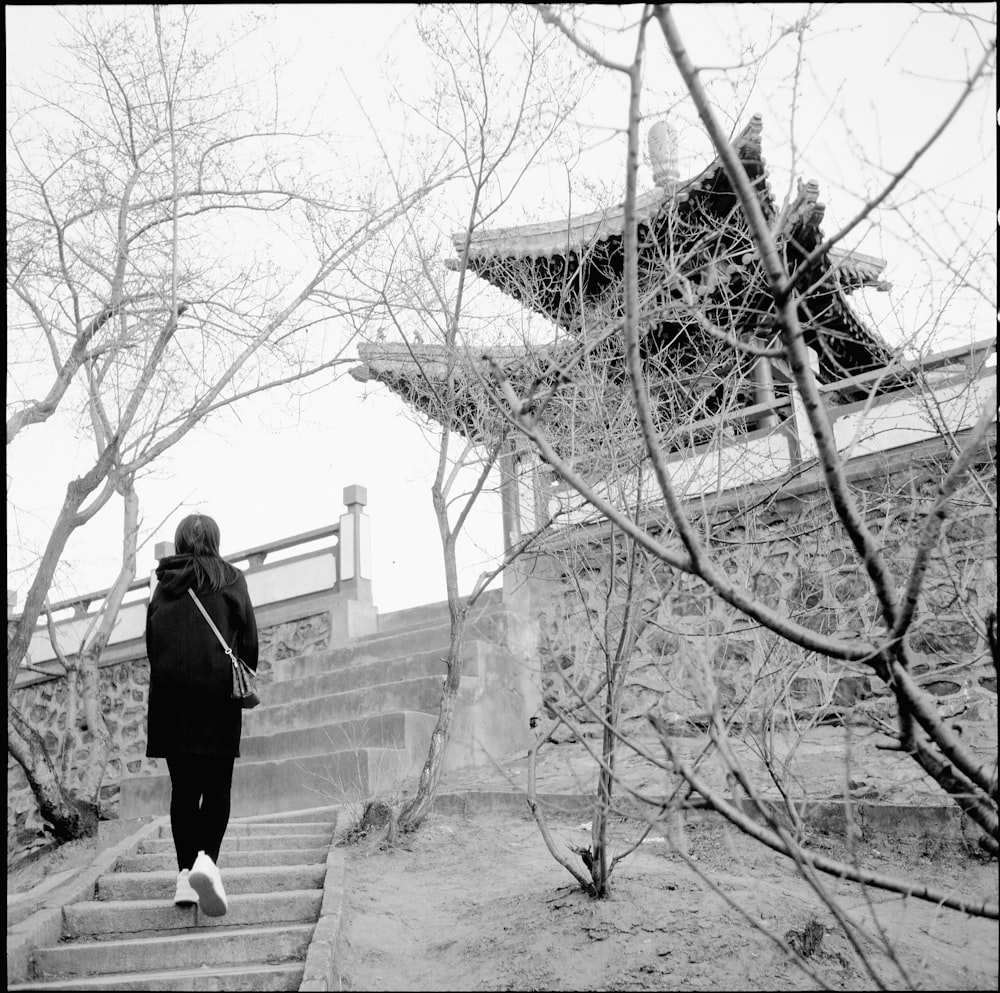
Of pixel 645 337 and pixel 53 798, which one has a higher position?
pixel 645 337

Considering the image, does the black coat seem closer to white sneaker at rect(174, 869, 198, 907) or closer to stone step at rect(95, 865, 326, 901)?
white sneaker at rect(174, 869, 198, 907)

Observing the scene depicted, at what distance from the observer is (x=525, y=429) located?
2264 millimetres

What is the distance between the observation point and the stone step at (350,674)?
7.71m

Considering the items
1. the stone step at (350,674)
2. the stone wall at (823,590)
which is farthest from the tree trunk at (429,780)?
the stone step at (350,674)

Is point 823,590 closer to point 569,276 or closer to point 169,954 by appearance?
point 569,276

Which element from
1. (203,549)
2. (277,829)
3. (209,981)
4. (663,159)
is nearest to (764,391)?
(663,159)

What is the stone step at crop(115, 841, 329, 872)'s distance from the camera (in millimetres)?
4887

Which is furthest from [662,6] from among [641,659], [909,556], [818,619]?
[641,659]

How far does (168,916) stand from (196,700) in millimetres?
948

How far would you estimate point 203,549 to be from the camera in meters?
4.00

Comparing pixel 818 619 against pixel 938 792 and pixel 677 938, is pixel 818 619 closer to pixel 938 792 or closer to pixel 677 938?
pixel 938 792

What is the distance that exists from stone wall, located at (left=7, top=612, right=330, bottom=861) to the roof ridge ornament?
200 inches

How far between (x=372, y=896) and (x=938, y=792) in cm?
267

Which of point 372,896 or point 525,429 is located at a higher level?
point 525,429
